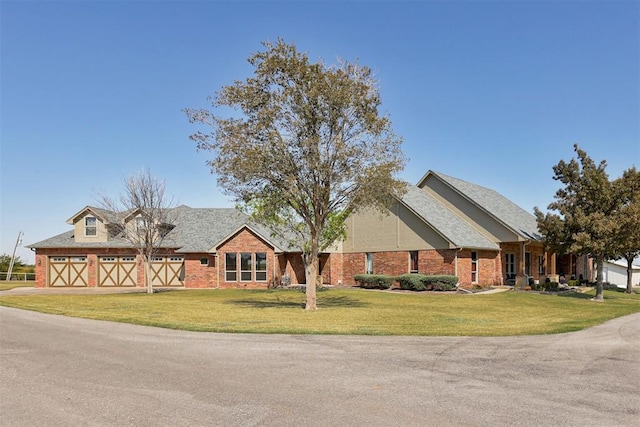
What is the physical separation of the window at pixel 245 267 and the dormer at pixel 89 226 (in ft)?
36.2

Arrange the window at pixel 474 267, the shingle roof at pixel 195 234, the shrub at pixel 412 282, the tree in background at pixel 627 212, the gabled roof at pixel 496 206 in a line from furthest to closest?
the shingle roof at pixel 195 234 < the gabled roof at pixel 496 206 < the window at pixel 474 267 < the shrub at pixel 412 282 < the tree in background at pixel 627 212

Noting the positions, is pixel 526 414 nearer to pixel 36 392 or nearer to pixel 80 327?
pixel 36 392

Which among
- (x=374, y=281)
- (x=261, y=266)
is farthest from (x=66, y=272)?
(x=374, y=281)

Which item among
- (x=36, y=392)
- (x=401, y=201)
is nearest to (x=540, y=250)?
(x=401, y=201)

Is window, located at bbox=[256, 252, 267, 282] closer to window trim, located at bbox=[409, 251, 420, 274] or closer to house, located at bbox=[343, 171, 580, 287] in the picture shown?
house, located at bbox=[343, 171, 580, 287]

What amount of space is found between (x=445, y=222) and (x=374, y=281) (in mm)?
6264

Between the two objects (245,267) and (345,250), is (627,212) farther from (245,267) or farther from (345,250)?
(245,267)

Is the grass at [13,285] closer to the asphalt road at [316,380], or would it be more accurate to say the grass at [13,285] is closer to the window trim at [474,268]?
the asphalt road at [316,380]

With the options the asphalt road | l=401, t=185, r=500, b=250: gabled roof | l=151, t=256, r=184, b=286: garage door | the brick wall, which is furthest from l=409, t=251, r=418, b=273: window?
the asphalt road

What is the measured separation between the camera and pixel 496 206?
127 feet

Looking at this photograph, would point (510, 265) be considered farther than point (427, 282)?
Yes

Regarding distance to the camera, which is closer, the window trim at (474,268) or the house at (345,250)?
the window trim at (474,268)

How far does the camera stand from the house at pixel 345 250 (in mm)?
34312

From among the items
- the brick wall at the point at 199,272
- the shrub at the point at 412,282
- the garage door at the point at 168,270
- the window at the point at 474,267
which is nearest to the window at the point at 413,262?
the shrub at the point at 412,282
